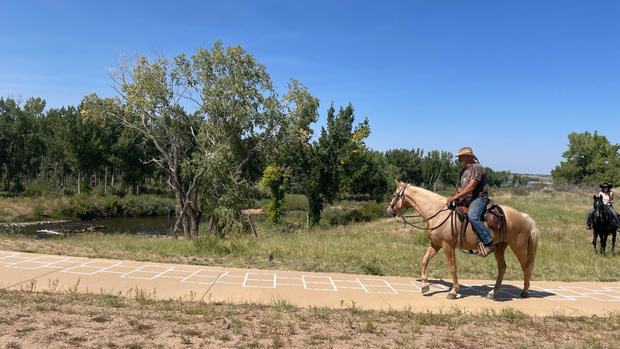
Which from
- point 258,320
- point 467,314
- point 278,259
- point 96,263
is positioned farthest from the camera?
point 278,259

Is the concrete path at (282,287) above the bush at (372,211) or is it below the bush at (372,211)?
above

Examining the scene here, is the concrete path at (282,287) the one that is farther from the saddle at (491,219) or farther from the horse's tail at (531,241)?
the saddle at (491,219)

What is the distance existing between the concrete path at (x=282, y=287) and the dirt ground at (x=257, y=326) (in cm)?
42

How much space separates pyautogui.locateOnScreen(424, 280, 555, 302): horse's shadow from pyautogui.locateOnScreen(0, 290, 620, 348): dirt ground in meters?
1.14

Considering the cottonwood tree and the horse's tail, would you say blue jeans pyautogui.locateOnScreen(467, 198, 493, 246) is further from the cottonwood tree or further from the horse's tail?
the cottonwood tree

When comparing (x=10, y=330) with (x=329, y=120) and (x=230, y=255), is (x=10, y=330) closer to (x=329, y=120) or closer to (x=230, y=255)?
(x=230, y=255)

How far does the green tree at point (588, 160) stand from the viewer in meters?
64.3

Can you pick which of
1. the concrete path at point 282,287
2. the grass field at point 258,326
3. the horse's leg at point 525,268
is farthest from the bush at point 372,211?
the grass field at point 258,326

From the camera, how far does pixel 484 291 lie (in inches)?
290

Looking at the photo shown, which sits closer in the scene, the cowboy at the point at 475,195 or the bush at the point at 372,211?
the cowboy at the point at 475,195

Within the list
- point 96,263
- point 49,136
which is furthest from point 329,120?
point 49,136

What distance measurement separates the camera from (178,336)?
13.6 ft

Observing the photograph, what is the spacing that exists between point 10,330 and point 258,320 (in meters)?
2.70

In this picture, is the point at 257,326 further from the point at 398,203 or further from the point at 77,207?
the point at 77,207
